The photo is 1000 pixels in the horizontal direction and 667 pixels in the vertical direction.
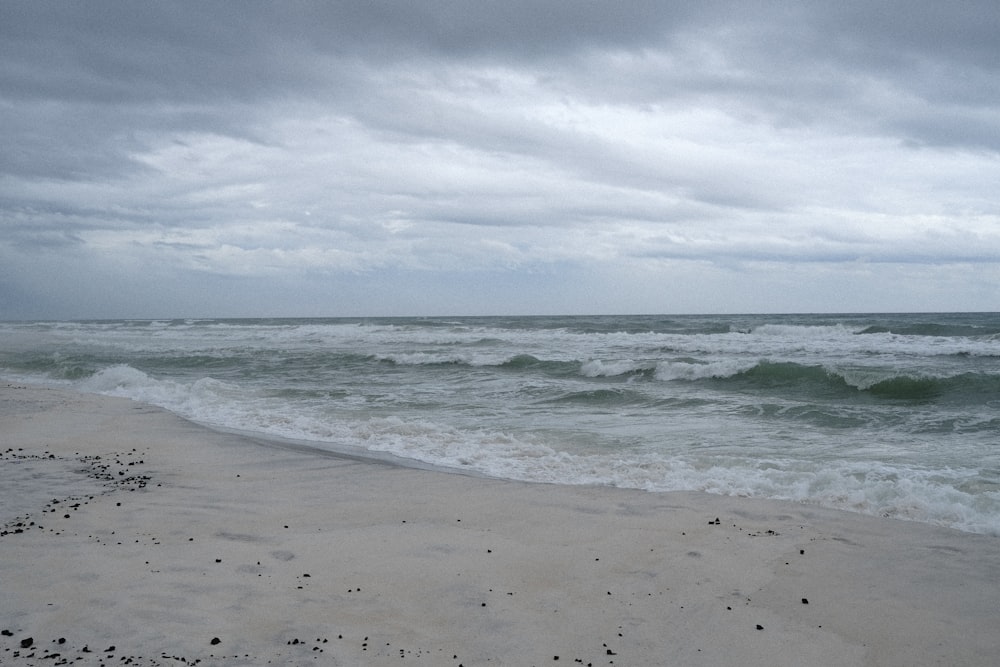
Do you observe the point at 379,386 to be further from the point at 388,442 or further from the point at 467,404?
the point at 388,442

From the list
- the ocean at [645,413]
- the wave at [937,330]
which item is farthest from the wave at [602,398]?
the wave at [937,330]

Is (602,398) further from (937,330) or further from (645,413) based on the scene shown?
(937,330)

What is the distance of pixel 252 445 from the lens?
9195 millimetres

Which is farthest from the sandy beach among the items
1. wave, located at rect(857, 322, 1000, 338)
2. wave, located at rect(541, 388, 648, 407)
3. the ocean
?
wave, located at rect(857, 322, 1000, 338)

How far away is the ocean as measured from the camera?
23.5ft

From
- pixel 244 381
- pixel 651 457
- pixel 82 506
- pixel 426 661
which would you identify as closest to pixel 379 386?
pixel 244 381

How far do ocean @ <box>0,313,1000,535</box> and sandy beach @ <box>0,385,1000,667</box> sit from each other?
90 cm

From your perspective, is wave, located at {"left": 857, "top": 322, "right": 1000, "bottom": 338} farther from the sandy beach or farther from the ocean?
the sandy beach

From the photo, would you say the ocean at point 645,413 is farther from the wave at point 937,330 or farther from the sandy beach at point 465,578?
the wave at point 937,330

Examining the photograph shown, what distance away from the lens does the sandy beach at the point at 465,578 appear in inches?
140

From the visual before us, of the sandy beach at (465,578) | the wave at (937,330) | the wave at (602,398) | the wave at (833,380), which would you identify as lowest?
the sandy beach at (465,578)

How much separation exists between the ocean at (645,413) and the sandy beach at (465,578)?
35.4 inches

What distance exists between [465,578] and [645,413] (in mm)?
8216

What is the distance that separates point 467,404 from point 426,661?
995 cm
